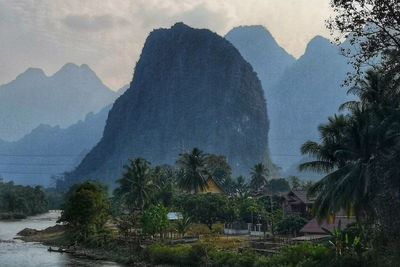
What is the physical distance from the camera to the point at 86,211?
67.1m

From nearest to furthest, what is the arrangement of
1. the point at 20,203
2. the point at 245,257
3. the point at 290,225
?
the point at 245,257
the point at 290,225
the point at 20,203

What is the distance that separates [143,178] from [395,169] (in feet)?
195

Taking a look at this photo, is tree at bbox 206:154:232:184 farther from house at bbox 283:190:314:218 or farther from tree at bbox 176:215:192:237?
tree at bbox 176:215:192:237

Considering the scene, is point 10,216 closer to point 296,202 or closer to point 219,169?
point 219,169

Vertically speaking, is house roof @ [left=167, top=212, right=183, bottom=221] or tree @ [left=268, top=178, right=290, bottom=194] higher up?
tree @ [left=268, top=178, right=290, bottom=194]

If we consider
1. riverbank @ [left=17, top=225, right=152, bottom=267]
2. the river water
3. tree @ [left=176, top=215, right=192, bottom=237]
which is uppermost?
tree @ [left=176, top=215, right=192, bottom=237]

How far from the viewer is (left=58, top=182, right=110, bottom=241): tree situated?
67188 millimetres

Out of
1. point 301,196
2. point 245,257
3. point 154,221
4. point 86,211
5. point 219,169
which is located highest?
point 219,169

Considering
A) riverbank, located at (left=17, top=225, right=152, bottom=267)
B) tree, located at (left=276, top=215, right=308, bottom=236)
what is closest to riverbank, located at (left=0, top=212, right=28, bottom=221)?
riverbank, located at (left=17, top=225, right=152, bottom=267)

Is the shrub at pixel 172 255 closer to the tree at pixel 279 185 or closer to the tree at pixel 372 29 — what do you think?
the tree at pixel 372 29

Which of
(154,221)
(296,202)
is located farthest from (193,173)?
(154,221)

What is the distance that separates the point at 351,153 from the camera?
39.8 m

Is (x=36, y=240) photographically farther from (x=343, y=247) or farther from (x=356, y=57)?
(x=356, y=57)

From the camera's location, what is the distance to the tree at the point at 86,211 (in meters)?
67.2
